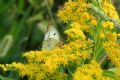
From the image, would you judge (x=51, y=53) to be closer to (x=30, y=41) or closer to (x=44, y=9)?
(x=30, y=41)

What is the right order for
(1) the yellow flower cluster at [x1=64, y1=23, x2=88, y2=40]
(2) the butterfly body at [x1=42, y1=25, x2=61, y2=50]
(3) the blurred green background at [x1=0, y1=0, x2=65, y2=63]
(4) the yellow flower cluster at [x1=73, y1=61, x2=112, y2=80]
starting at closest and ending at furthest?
1. (4) the yellow flower cluster at [x1=73, y1=61, x2=112, y2=80]
2. (1) the yellow flower cluster at [x1=64, y1=23, x2=88, y2=40]
3. (2) the butterfly body at [x1=42, y1=25, x2=61, y2=50]
4. (3) the blurred green background at [x1=0, y1=0, x2=65, y2=63]

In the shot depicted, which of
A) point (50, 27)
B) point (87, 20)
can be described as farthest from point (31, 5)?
point (87, 20)

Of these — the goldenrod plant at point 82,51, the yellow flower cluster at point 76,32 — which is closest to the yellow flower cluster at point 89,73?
the goldenrod plant at point 82,51

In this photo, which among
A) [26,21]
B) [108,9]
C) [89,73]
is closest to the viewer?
[89,73]

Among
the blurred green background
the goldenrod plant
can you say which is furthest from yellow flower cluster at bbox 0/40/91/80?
the blurred green background

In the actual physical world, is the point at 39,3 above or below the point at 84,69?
above

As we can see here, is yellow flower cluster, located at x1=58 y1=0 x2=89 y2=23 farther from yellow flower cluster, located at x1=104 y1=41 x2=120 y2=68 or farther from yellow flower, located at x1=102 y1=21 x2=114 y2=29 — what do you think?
yellow flower cluster, located at x1=104 y1=41 x2=120 y2=68

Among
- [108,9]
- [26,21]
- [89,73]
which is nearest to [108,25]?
[108,9]

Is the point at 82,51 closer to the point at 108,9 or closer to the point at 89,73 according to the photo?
the point at 89,73
